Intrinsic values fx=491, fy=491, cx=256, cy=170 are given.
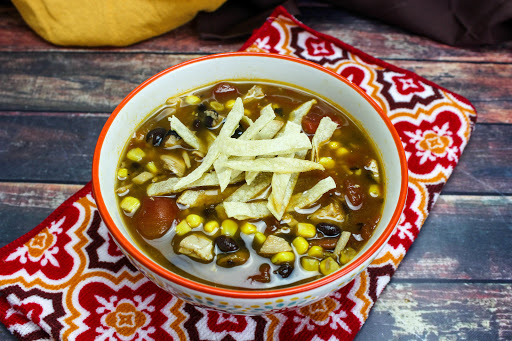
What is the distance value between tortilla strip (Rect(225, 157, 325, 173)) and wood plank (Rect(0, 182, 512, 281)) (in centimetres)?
90

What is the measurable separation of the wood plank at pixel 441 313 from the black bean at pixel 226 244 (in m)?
0.86

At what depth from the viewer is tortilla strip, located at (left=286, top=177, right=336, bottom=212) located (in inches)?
96.2

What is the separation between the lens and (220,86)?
3.00 meters

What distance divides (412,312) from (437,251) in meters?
0.44

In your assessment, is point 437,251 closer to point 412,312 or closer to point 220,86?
point 412,312

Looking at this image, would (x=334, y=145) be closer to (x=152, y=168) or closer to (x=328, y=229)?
(x=328, y=229)

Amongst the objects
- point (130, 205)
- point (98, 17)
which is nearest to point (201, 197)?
point (130, 205)

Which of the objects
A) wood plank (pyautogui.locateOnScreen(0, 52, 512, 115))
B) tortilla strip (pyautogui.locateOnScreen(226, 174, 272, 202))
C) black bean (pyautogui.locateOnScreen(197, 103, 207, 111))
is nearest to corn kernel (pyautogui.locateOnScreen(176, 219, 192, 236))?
tortilla strip (pyautogui.locateOnScreen(226, 174, 272, 202))

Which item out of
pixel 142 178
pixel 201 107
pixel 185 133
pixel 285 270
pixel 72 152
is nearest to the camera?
pixel 285 270

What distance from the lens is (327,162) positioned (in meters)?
2.66

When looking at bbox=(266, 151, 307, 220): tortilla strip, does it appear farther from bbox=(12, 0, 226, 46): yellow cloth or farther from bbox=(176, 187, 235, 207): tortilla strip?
bbox=(12, 0, 226, 46): yellow cloth

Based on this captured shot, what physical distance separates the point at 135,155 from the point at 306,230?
102cm

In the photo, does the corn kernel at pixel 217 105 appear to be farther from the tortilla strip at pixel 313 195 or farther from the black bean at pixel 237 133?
the tortilla strip at pixel 313 195

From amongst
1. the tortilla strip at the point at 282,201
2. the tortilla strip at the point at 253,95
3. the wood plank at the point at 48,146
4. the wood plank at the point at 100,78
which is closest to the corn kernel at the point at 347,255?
the tortilla strip at the point at 282,201
